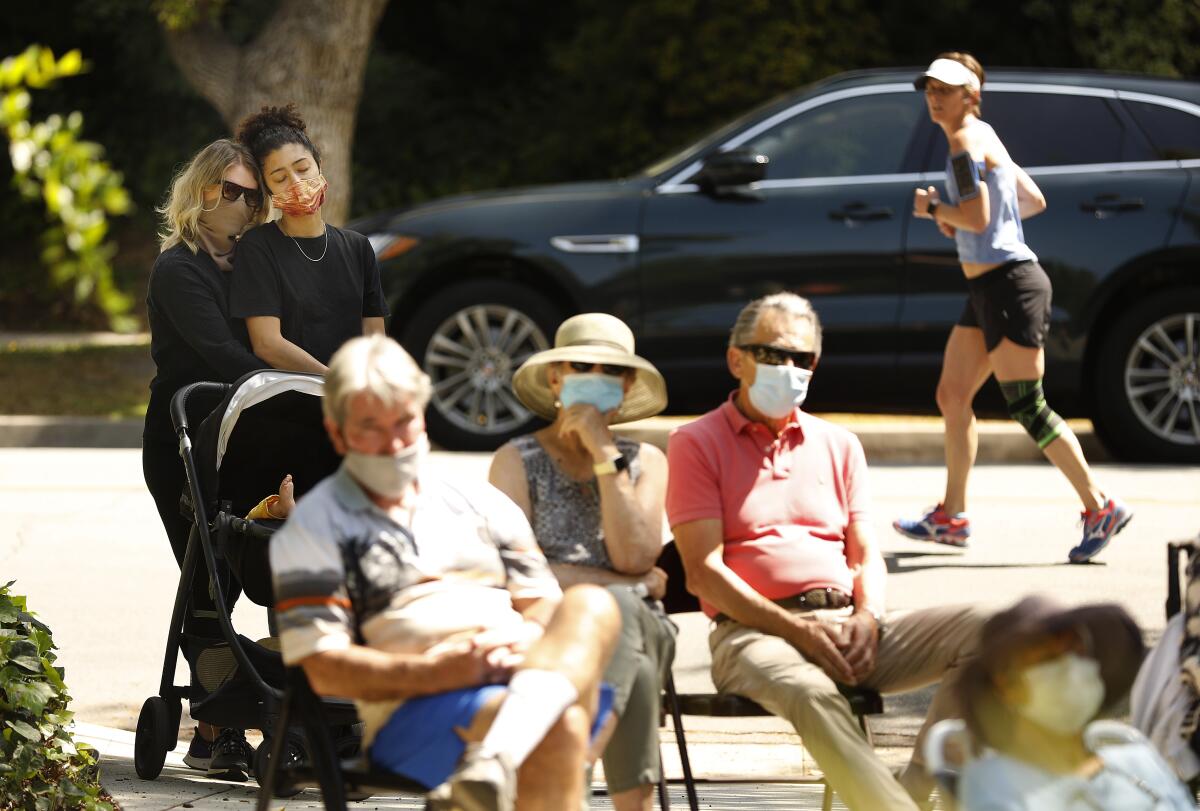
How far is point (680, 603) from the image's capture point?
482cm

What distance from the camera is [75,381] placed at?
1370 cm

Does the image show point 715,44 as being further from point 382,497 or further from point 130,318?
point 130,318

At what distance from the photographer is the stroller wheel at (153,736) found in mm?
4941

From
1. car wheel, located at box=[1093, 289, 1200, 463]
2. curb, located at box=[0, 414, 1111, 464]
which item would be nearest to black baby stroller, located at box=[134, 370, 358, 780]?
curb, located at box=[0, 414, 1111, 464]

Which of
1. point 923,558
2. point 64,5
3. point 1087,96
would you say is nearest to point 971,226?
point 923,558

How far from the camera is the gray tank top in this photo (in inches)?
178

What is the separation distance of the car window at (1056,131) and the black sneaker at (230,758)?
6.11 m

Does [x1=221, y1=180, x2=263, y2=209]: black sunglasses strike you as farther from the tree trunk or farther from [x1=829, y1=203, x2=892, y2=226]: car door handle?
the tree trunk

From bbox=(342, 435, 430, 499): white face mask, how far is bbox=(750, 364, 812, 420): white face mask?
3.97 ft

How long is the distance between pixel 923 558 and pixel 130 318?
22.0ft

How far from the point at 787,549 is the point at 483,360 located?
597cm

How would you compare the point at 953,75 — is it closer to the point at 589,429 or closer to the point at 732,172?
the point at 732,172

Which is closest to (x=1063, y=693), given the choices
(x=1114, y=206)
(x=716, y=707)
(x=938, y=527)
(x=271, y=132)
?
(x=716, y=707)

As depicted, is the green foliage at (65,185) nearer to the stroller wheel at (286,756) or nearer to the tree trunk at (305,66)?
the stroller wheel at (286,756)
